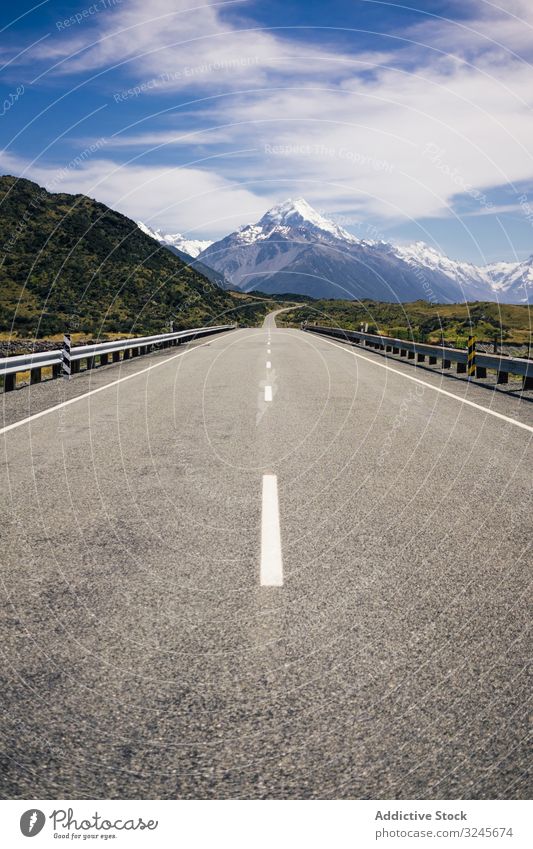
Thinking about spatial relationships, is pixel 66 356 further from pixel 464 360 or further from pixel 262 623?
pixel 262 623

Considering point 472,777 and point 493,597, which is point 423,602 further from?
point 472,777

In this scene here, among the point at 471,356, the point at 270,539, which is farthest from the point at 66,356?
the point at 270,539

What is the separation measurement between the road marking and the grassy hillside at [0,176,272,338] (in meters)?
35.8

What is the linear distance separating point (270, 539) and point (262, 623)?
4.73 feet

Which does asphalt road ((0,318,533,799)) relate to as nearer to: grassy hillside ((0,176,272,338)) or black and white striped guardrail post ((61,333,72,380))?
black and white striped guardrail post ((61,333,72,380))

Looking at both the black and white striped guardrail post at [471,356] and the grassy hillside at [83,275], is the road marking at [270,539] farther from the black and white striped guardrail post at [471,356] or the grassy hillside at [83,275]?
the grassy hillside at [83,275]

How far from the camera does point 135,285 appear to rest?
75000mm

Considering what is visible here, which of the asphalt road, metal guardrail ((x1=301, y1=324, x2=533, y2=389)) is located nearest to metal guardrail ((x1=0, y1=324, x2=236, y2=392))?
the asphalt road

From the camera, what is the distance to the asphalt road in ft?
8.67

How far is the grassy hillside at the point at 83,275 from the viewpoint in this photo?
53.7 metres

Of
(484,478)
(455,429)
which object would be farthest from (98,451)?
(455,429)

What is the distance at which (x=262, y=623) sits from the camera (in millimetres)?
3838

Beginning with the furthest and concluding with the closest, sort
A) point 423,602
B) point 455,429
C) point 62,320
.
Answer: point 62,320 → point 455,429 → point 423,602
